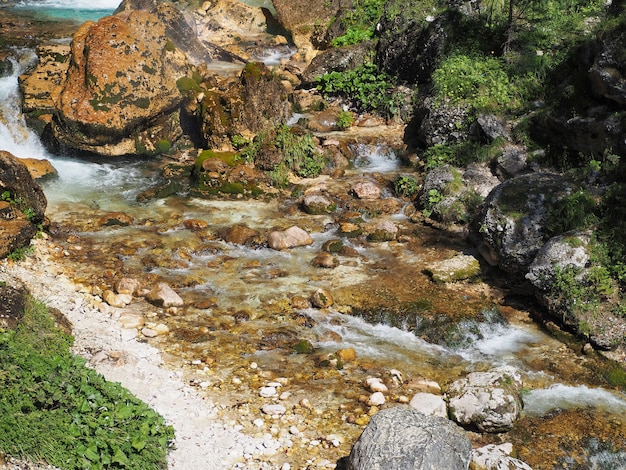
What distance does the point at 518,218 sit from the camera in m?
11.3

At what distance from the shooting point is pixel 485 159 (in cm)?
1461

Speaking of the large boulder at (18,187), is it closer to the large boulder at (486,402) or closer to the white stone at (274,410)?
the white stone at (274,410)

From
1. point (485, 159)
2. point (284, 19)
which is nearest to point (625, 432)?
point (485, 159)

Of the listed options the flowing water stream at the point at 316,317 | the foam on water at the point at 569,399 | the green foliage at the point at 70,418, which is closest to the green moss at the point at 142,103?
the flowing water stream at the point at 316,317

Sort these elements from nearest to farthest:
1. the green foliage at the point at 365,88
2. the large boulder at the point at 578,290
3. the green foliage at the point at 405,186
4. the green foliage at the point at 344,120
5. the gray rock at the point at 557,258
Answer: the large boulder at the point at 578,290, the gray rock at the point at 557,258, the green foliage at the point at 405,186, the green foliage at the point at 344,120, the green foliage at the point at 365,88

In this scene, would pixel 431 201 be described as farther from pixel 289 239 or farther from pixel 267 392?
pixel 267 392

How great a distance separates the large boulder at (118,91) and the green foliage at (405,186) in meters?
6.42

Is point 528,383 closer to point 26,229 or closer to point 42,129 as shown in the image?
point 26,229

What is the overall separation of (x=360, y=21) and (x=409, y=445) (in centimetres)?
1909

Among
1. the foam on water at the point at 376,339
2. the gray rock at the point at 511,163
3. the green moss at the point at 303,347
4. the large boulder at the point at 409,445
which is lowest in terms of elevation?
the foam on water at the point at 376,339

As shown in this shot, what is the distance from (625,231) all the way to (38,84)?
15263mm

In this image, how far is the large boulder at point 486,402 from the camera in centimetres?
775

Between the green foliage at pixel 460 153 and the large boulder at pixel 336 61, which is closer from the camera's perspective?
the green foliage at pixel 460 153

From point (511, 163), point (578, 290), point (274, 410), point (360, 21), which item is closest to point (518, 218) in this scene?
point (578, 290)
